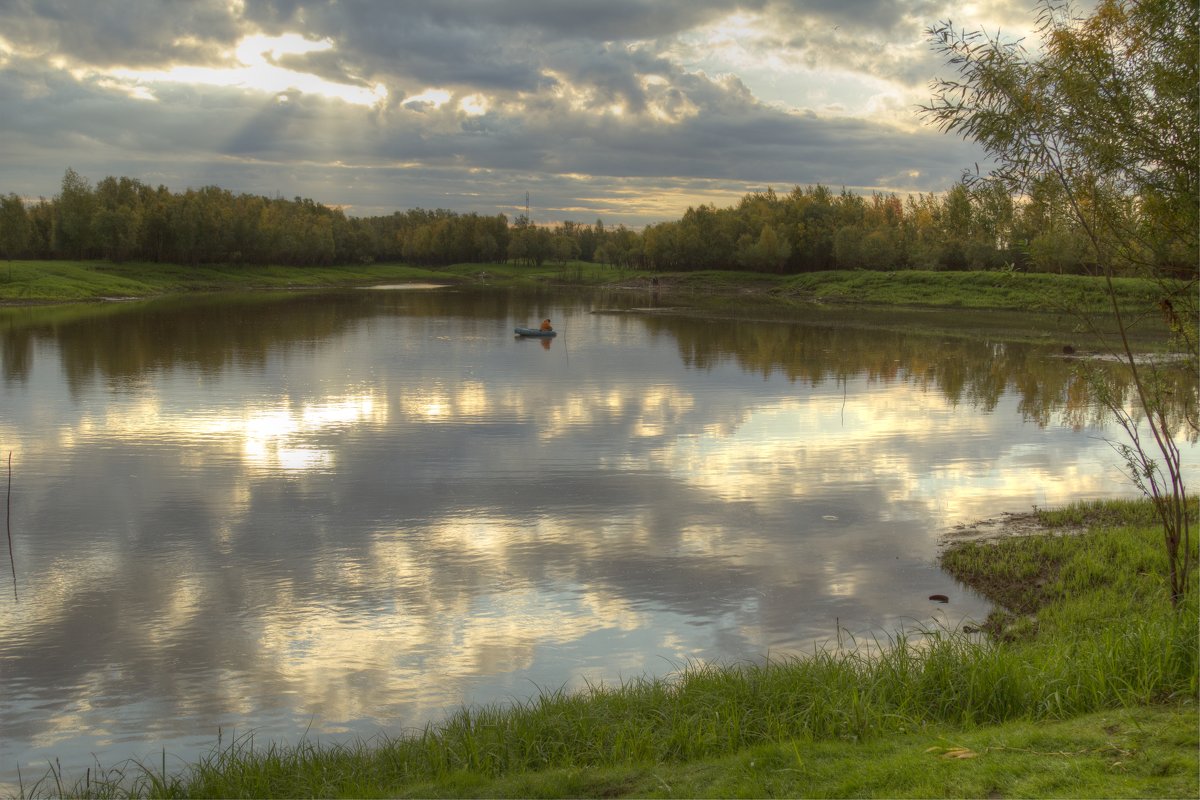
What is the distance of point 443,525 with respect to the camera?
1889cm

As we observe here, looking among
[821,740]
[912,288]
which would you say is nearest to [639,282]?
[912,288]

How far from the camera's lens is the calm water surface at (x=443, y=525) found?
1223cm

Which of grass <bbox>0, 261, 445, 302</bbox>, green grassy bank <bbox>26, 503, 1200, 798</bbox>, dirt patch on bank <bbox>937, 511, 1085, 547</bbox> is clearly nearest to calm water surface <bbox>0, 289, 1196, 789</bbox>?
dirt patch on bank <bbox>937, 511, 1085, 547</bbox>

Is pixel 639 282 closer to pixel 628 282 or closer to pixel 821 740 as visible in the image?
pixel 628 282

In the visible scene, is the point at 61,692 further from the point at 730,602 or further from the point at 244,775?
the point at 730,602

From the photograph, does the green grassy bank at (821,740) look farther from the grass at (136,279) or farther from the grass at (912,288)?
the grass at (136,279)

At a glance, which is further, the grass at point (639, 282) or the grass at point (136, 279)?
the grass at point (639, 282)

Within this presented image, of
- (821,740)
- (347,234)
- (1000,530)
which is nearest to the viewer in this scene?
(821,740)

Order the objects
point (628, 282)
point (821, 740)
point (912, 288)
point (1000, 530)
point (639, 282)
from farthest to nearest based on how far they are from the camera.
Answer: point (628, 282), point (639, 282), point (912, 288), point (1000, 530), point (821, 740)

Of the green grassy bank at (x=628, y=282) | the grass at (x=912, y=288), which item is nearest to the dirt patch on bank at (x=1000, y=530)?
the green grassy bank at (x=628, y=282)

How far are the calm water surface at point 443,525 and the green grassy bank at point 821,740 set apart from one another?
1564 millimetres

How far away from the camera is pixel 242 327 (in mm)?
62406

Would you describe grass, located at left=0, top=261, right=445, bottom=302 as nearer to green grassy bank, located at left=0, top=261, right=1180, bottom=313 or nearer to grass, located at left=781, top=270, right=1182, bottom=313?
green grassy bank, located at left=0, top=261, right=1180, bottom=313

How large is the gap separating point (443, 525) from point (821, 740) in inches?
446
